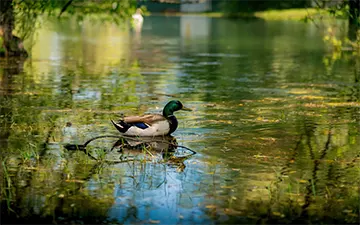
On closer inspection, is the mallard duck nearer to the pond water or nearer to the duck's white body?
the duck's white body

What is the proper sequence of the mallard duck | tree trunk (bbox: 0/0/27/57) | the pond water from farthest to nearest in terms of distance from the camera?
tree trunk (bbox: 0/0/27/57), the mallard duck, the pond water

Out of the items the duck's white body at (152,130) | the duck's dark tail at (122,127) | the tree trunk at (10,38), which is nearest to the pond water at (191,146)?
the duck's dark tail at (122,127)

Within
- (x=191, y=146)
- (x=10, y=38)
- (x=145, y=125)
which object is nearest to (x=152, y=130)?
(x=145, y=125)

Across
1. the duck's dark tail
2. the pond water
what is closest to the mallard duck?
the duck's dark tail

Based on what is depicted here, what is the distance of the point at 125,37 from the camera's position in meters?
48.7

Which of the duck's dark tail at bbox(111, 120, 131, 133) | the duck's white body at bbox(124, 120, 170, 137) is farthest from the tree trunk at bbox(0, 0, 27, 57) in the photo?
the duck's white body at bbox(124, 120, 170, 137)

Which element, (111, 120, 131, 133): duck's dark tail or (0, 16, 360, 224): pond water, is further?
(111, 120, 131, 133): duck's dark tail

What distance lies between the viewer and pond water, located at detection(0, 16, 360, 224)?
9.04 m

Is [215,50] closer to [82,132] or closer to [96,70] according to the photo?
→ [96,70]

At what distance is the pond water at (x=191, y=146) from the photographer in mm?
9039

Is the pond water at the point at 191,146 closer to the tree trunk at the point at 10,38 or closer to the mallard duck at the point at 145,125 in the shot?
the mallard duck at the point at 145,125

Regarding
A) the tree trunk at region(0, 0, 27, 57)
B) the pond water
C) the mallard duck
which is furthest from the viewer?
the tree trunk at region(0, 0, 27, 57)

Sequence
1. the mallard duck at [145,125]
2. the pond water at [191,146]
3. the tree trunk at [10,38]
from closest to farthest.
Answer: the pond water at [191,146], the mallard duck at [145,125], the tree trunk at [10,38]

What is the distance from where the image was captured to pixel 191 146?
41.7 feet
